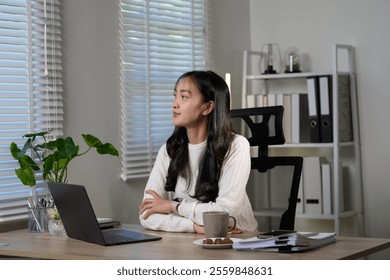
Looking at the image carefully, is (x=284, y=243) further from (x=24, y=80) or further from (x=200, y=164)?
(x=24, y=80)

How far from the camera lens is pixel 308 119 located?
4.29 meters

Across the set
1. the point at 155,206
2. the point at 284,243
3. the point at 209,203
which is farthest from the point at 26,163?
the point at 284,243

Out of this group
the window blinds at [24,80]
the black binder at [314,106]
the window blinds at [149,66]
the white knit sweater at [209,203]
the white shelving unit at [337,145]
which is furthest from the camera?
the black binder at [314,106]

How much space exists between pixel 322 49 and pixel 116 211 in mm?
1657

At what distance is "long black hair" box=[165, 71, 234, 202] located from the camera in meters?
2.92

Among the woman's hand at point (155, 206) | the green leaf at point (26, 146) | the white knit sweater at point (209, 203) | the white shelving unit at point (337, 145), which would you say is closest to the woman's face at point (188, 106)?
the white knit sweater at point (209, 203)

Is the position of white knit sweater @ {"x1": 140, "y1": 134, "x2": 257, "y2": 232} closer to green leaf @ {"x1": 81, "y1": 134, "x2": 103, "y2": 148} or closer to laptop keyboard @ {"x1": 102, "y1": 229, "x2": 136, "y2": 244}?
laptop keyboard @ {"x1": 102, "y1": 229, "x2": 136, "y2": 244}

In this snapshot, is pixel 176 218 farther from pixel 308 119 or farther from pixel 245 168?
pixel 308 119

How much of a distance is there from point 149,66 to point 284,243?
1972 mm

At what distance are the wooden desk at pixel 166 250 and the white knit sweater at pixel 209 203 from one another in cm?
8

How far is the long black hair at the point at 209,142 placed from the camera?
2.92m

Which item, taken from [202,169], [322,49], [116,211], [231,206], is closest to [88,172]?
[116,211]

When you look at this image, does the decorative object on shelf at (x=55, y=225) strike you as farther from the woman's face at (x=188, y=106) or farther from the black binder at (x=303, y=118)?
the black binder at (x=303, y=118)

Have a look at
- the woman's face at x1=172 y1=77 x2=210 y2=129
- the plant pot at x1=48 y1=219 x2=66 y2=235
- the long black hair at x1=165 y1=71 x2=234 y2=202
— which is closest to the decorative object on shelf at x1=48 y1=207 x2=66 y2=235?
the plant pot at x1=48 y1=219 x2=66 y2=235
